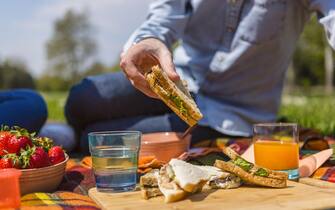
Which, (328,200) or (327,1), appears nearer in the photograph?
(328,200)

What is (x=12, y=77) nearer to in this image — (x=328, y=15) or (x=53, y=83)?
(x=53, y=83)

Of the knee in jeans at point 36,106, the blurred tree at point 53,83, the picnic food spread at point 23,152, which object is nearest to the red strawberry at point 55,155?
the picnic food spread at point 23,152

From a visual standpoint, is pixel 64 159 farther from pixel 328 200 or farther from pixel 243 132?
pixel 243 132

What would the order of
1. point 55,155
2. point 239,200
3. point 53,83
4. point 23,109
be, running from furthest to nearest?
point 53,83
point 23,109
point 55,155
point 239,200

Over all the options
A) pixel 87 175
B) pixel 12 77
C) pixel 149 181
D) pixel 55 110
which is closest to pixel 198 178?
pixel 149 181

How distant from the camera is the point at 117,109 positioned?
9.47 feet

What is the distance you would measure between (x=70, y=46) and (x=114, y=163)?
104ft

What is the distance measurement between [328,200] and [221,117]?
1529 millimetres

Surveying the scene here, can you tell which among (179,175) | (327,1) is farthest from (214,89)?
(179,175)

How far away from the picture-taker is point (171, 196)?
53.6 inches

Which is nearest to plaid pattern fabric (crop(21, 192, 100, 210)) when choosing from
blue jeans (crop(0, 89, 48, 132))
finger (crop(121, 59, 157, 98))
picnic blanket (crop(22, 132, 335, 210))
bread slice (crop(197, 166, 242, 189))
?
picnic blanket (crop(22, 132, 335, 210))

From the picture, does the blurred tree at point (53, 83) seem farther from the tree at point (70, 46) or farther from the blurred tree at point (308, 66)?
the blurred tree at point (308, 66)

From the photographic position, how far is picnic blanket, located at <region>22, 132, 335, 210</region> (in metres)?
1.47

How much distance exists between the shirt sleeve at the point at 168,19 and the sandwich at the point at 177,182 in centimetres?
108
